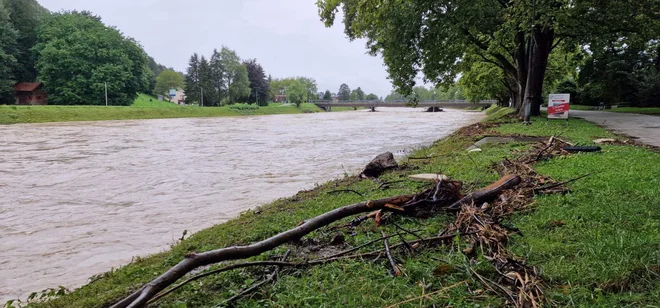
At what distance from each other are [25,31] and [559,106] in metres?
84.5

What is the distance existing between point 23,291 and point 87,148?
1675 centimetres

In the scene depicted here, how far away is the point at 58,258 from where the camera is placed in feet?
17.9

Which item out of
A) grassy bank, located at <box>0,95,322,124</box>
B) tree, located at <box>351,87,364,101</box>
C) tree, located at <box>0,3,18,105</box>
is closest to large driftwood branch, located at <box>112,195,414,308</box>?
grassy bank, located at <box>0,95,322,124</box>

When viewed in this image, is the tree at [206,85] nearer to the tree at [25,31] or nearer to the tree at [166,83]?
the tree at [166,83]

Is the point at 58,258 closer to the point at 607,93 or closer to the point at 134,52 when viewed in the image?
the point at 607,93

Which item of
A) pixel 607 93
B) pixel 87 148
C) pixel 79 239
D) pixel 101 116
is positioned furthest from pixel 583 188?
pixel 101 116

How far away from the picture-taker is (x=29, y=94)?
219 feet

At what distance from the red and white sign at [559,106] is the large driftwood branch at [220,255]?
41.1 feet

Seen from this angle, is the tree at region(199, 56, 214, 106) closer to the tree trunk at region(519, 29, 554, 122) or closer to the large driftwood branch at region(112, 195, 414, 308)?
the tree trunk at region(519, 29, 554, 122)

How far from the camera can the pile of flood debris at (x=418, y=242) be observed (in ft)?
8.93

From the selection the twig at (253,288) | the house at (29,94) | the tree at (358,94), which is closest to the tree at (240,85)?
the house at (29,94)

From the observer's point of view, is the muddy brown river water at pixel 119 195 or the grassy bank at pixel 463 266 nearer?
the grassy bank at pixel 463 266

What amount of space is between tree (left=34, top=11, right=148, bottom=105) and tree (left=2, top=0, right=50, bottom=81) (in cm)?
352

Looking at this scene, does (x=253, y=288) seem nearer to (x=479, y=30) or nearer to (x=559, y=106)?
(x=559, y=106)
